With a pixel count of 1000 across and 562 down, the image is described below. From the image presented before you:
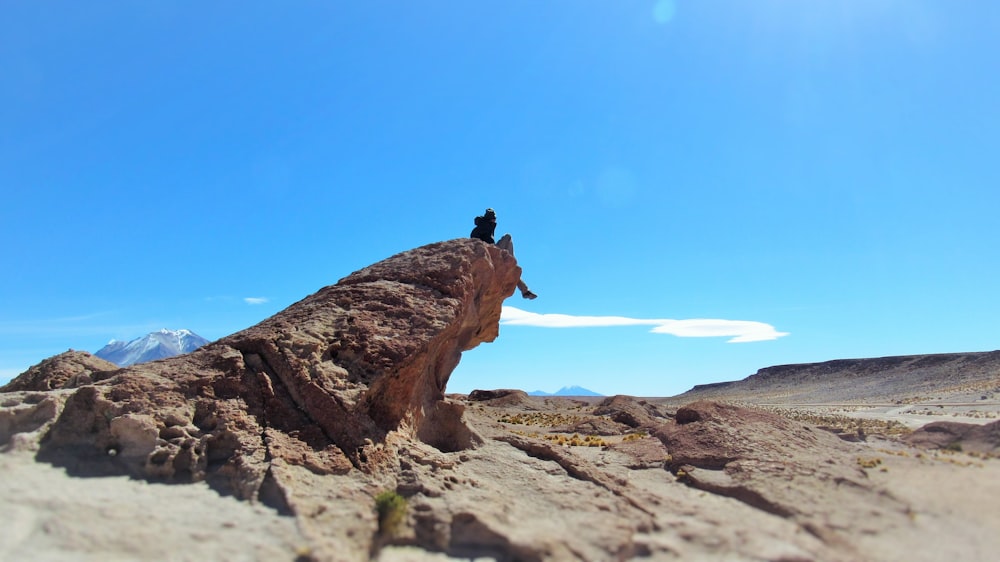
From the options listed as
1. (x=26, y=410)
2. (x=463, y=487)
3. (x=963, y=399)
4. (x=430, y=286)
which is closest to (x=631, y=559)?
(x=463, y=487)

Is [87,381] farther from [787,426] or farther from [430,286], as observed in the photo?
[787,426]

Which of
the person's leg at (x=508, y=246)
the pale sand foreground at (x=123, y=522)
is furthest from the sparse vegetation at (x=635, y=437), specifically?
the pale sand foreground at (x=123, y=522)

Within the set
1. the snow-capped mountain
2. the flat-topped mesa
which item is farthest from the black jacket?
the snow-capped mountain

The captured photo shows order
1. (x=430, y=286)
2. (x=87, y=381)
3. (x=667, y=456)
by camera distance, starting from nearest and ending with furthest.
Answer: (x=87, y=381) → (x=667, y=456) → (x=430, y=286)

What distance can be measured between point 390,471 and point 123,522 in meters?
4.06

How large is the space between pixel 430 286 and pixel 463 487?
5.78m

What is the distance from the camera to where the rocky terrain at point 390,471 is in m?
7.53

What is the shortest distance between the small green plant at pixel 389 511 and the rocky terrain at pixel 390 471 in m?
0.03

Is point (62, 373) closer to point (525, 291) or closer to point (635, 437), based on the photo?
point (525, 291)

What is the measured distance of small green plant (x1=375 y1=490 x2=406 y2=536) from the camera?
7979mm

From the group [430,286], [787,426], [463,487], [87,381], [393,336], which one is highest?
[430,286]

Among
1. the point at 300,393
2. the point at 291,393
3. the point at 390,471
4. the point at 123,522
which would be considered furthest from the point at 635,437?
the point at 123,522

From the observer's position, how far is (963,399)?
35438mm

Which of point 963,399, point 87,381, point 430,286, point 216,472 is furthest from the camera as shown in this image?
point 963,399
